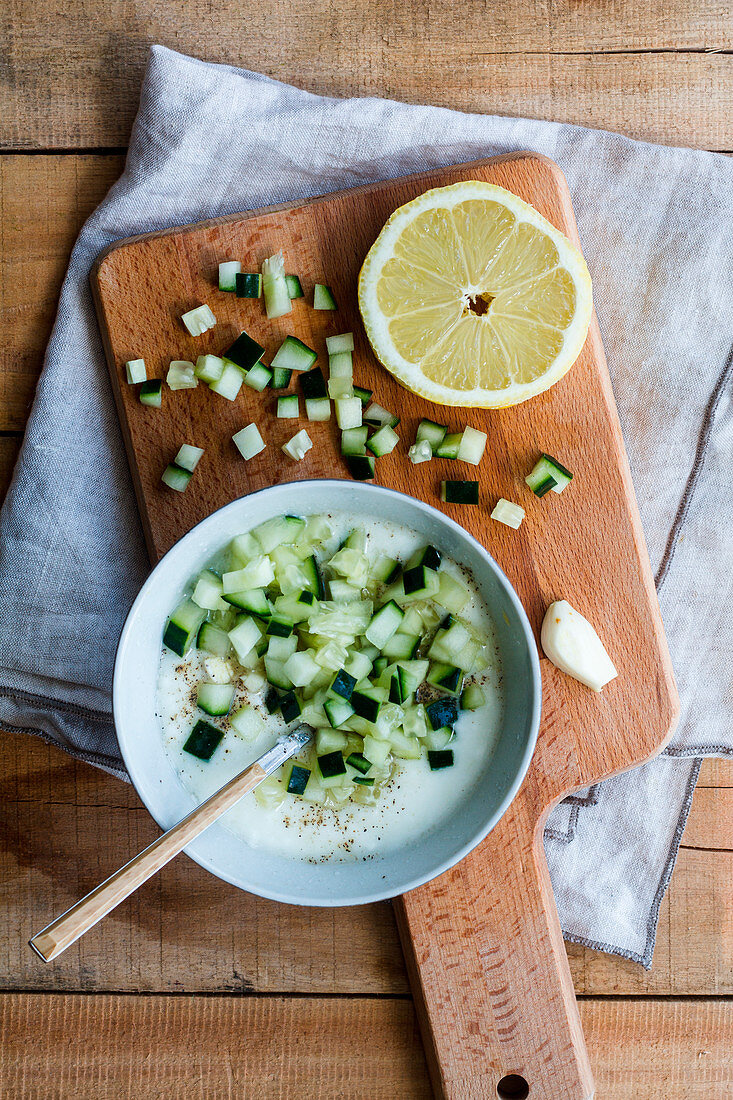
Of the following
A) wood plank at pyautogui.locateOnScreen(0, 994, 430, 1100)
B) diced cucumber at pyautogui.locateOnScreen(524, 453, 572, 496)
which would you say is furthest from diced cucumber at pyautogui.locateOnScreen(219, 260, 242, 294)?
wood plank at pyautogui.locateOnScreen(0, 994, 430, 1100)

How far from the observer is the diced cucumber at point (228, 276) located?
1889mm

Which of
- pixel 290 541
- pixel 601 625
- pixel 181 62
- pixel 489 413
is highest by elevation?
pixel 181 62

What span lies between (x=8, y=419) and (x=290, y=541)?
2.93 ft

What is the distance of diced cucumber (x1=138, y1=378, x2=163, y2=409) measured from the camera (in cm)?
190

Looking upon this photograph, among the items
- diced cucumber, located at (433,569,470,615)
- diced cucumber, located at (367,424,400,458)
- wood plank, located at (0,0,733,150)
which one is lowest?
diced cucumber, located at (433,569,470,615)

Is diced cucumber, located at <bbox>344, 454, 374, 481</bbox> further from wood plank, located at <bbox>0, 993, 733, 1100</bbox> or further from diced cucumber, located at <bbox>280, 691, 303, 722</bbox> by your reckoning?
wood plank, located at <bbox>0, 993, 733, 1100</bbox>

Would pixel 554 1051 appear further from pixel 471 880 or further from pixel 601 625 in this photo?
pixel 601 625

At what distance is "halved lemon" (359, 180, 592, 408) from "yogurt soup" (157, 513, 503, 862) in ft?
1.25

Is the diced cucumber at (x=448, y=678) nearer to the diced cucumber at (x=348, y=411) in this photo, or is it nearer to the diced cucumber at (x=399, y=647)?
the diced cucumber at (x=399, y=647)

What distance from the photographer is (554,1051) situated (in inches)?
75.5

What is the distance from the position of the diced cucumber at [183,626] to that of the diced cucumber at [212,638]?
0.04 feet

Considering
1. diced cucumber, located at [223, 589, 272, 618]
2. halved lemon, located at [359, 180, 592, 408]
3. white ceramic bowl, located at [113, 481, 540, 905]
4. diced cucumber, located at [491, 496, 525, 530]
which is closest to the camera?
white ceramic bowl, located at [113, 481, 540, 905]

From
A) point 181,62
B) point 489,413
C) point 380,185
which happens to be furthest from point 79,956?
point 181,62

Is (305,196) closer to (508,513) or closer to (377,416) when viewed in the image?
(377,416)
